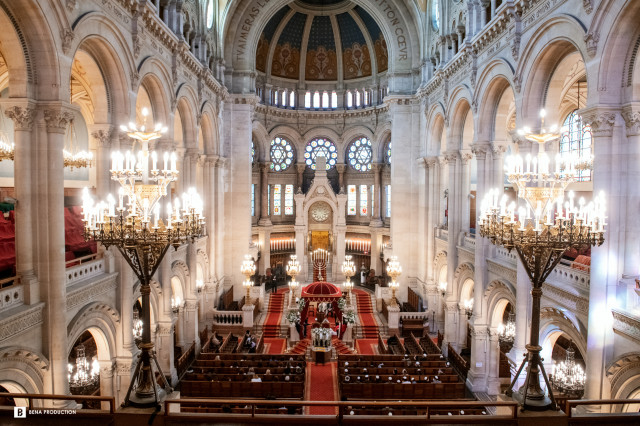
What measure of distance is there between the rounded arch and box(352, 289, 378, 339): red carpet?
61.7ft

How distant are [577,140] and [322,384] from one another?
55.7ft

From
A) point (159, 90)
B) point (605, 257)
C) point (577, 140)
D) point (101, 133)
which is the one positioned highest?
point (159, 90)

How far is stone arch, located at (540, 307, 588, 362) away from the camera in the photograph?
1206 centimetres

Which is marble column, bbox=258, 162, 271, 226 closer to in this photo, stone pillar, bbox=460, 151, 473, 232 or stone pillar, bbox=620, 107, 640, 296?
stone pillar, bbox=460, 151, 473, 232

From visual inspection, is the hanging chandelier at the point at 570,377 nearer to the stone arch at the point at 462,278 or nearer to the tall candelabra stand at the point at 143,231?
the stone arch at the point at 462,278

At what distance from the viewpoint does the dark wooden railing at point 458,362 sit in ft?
66.1

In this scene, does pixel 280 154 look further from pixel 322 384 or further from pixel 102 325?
pixel 102 325

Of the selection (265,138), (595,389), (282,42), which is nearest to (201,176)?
(265,138)

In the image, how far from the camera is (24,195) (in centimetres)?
1098

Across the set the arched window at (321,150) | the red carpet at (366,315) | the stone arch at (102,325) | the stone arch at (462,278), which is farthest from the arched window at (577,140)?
the stone arch at (102,325)

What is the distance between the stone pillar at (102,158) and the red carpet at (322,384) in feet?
33.6

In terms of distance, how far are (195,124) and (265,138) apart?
1541 centimetres

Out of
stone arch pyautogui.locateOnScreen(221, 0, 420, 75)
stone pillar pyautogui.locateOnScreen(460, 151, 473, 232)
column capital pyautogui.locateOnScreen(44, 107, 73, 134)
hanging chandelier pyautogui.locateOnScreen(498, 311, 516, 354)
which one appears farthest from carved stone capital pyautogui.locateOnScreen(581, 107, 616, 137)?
stone arch pyautogui.locateOnScreen(221, 0, 420, 75)

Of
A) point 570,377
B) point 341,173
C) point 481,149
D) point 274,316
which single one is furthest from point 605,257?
point 341,173
